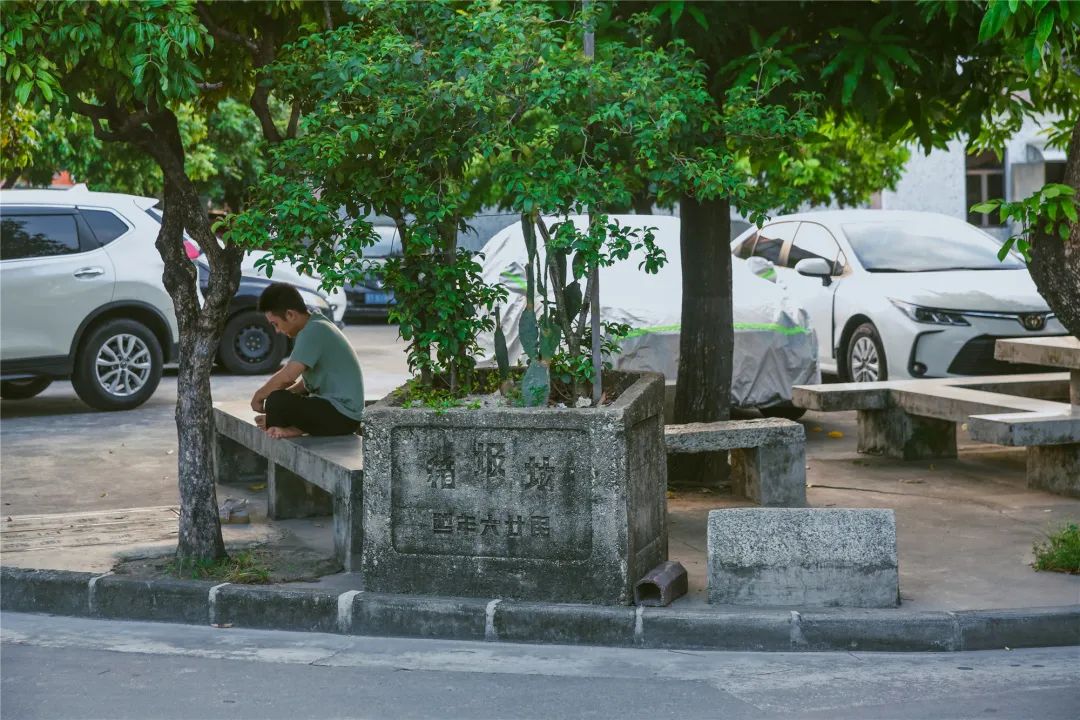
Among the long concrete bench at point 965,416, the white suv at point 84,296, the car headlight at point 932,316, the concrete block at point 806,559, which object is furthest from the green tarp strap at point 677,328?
the concrete block at point 806,559

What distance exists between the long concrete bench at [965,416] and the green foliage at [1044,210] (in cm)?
224

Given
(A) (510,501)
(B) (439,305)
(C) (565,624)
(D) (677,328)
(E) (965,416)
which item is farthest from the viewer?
(D) (677,328)

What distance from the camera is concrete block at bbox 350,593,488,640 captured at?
22.2 ft

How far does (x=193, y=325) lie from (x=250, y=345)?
944 cm

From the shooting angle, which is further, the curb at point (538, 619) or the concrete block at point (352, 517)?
the concrete block at point (352, 517)

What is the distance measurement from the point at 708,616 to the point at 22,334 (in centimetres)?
887

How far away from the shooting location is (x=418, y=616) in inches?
269

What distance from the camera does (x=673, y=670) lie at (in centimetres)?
620

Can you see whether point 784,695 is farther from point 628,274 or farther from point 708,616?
point 628,274

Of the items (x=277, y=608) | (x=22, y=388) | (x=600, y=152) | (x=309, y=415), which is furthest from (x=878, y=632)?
(x=22, y=388)

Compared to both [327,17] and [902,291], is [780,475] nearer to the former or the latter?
[327,17]

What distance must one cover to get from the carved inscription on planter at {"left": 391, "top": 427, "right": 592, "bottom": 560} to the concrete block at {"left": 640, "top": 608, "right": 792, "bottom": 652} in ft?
1.61

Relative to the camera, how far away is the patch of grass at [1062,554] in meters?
7.17

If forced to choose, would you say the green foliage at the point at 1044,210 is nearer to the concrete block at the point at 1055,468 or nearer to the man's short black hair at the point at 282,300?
the concrete block at the point at 1055,468
